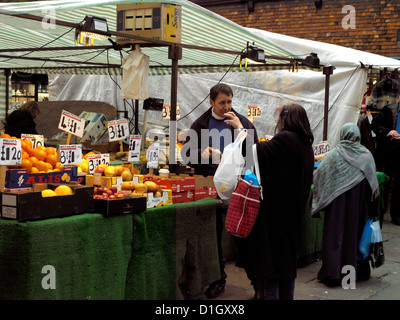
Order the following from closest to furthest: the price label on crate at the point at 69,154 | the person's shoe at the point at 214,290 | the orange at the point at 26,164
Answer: the orange at the point at 26,164
the price label on crate at the point at 69,154
the person's shoe at the point at 214,290

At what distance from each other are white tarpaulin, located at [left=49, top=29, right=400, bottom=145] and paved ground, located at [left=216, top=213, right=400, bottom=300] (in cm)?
403

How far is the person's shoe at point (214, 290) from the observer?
552cm

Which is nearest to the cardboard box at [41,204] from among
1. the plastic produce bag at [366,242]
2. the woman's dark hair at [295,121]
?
the woman's dark hair at [295,121]

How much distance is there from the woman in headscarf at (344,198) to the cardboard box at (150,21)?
2.45 m

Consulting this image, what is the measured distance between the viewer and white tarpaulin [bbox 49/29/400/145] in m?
10.5

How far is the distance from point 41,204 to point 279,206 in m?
1.84

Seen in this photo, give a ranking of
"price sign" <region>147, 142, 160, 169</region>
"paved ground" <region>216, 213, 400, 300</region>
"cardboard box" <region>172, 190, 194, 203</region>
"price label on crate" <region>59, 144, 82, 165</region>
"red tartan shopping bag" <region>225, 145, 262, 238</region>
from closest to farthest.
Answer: "red tartan shopping bag" <region>225, 145, 262, 238</region>, "price label on crate" <region>59, 144, 82, 165</region>, "cardboard box" <region>172, 190, 194, 203</region>, "paved ground" <region>216, 213, 400, 300</region>, "price sign" <region>147, 142, 160, 169</region>

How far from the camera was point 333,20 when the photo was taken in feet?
43.6

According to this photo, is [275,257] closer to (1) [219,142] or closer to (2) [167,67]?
(1) [219,142]

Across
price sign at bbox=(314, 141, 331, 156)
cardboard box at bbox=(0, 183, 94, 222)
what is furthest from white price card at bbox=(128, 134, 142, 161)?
price sign at bbox=(314, 141, 331, 156)

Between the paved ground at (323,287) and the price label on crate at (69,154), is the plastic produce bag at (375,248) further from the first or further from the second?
the price label on crate at (69,154)

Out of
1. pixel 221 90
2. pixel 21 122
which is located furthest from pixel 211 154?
pixel 21 122

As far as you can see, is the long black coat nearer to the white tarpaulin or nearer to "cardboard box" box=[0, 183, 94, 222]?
"cardboard box" box=[0, 183, 94, 222]

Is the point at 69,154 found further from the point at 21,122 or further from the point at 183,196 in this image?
the point at 21,122
